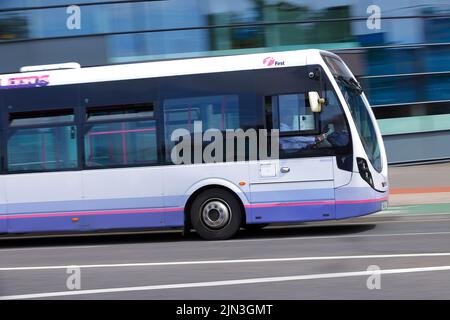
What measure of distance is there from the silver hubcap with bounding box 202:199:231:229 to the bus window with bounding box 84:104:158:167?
3.55 ft

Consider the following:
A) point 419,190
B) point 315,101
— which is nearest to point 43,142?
point 315,101

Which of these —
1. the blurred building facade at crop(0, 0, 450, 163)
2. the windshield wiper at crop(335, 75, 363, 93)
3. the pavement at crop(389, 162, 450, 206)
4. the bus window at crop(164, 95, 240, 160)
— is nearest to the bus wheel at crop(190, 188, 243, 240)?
the bus window at crop(164, 95, 240, 160)

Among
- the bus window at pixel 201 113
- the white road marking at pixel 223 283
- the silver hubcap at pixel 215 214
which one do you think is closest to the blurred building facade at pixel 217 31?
the bus window at pixel 201 113

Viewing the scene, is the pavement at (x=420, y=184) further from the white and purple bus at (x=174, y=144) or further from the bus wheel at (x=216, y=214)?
the bus wheel at (x=216, y=214)

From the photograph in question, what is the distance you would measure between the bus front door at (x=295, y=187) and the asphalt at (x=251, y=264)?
0.42m

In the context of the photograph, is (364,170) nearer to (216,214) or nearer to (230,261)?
(216,214)

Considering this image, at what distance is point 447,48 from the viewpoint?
71.4 feet

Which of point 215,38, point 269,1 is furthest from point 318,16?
point 215,38

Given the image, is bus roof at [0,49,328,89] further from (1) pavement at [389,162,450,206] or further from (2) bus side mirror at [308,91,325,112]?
(1) pavement at [389,162,450,206]

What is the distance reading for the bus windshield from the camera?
1097cm

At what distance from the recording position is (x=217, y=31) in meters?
21.0
